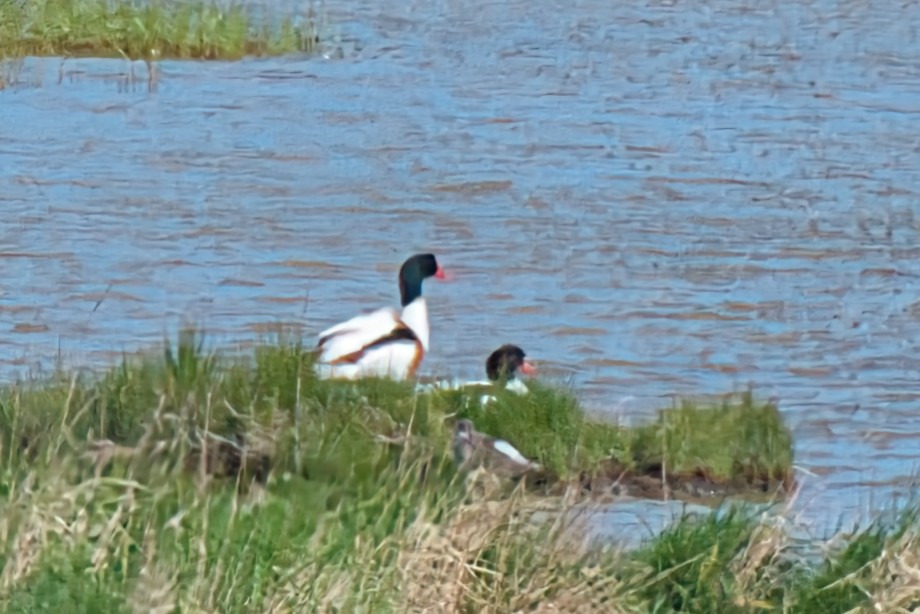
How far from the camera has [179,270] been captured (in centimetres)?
1249

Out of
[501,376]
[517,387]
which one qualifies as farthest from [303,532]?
[501,376]

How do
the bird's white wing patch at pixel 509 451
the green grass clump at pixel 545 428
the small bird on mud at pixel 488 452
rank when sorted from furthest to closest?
the green grass clump at pixel 545 428, the bird's white wing patch at pixel 509 451, the small bird on mud at pixel 488 452

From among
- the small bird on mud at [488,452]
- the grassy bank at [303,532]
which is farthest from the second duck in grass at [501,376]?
the grassy bank at [303,532]

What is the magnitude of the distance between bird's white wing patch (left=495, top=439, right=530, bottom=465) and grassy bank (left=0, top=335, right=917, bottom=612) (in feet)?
3.40

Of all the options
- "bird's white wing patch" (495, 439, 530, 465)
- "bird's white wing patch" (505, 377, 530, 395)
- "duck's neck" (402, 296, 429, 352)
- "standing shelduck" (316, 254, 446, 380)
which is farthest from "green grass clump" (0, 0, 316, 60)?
"bird's white wing patch" (495, 439, 530, 465)

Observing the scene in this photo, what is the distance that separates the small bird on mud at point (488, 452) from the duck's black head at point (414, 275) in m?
2.37

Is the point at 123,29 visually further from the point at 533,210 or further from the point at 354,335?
the point at 354,335

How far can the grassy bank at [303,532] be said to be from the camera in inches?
209

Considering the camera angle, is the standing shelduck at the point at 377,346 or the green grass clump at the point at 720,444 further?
the standing shelduck at the point at 377,346

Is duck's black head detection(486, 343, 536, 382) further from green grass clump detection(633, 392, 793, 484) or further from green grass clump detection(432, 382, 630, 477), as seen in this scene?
green grass clump detection(633, 392, 793, 484)

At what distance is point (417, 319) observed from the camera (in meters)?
10.3

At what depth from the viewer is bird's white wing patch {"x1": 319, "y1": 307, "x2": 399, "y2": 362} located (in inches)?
363

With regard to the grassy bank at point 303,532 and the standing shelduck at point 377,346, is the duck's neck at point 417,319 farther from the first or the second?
the grassy bank at point 303,532

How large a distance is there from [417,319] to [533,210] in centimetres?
436
